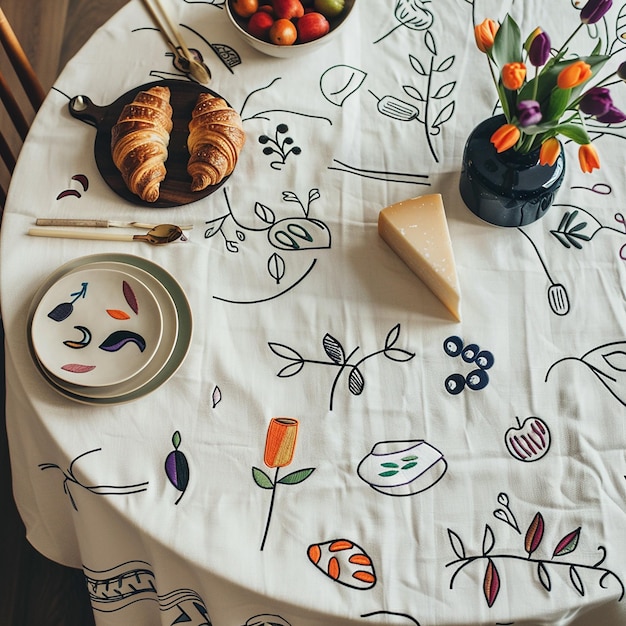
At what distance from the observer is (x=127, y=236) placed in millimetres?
1169

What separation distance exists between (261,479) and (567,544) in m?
0.42

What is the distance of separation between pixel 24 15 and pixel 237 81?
1.74 meters

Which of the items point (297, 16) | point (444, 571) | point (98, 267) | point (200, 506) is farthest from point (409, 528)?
point (297, 16)

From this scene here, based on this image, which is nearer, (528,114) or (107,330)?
(528,114)

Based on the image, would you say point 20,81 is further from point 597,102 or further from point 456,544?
point 456,544

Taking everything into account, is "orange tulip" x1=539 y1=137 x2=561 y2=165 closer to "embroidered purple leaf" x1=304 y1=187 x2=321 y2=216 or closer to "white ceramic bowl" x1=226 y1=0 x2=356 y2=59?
"embroidered purple leaf" x1=304 y1=187 x2=321 y2=216

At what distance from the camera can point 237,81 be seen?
1327 mm

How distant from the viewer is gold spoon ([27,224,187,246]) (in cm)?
116

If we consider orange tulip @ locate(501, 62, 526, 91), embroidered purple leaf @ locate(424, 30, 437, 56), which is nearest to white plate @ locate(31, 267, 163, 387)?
orange tulip @ locate(501, 62, 526, 91)

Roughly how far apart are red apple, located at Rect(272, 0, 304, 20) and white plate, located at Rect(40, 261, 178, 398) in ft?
1.87

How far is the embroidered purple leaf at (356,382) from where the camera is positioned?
105 centimetres

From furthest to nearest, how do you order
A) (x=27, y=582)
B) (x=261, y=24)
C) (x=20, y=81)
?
(x=27, y=582)
(x=20, y=81)
(x=261, y=24)

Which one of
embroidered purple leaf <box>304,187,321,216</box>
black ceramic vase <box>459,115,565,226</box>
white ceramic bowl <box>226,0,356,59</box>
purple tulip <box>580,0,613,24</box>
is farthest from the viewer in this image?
white ceramic bowl <box>226,0,356,59</box>

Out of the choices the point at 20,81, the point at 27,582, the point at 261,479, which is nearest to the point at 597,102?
the point at 261,479
